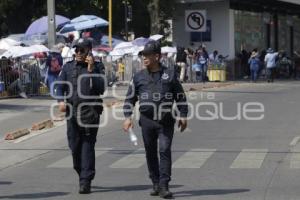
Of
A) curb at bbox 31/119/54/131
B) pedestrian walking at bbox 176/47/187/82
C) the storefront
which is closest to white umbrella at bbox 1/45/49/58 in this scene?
pedestrian walking at bbox 176/47/187/82

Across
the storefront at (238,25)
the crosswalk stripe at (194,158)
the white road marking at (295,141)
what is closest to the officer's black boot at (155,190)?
the crosswalk stripe at (194,158)

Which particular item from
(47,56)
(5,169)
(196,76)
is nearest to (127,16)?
(196,76)

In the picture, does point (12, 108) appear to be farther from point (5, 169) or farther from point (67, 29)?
point (67, 29)

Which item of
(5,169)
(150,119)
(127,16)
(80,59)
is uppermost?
(127,16)

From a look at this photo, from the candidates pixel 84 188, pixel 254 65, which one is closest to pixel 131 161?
pixel 84 188

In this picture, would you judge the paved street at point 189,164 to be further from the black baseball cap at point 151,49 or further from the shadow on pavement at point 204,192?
the black baseball cap at point 151,49

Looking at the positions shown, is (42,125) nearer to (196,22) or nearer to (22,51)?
(22,51)

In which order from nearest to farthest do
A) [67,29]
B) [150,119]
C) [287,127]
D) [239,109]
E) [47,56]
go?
1. [150,119]
2. [287,127]
3. [239,109]
4. [47,56]
5. [67,29]

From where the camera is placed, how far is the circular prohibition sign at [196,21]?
29703mm

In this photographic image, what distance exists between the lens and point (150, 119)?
27.2ft

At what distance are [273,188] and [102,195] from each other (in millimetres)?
2118

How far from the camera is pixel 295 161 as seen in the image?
36.1 feet

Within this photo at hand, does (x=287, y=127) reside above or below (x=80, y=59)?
below

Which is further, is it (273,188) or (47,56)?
(47,56)
